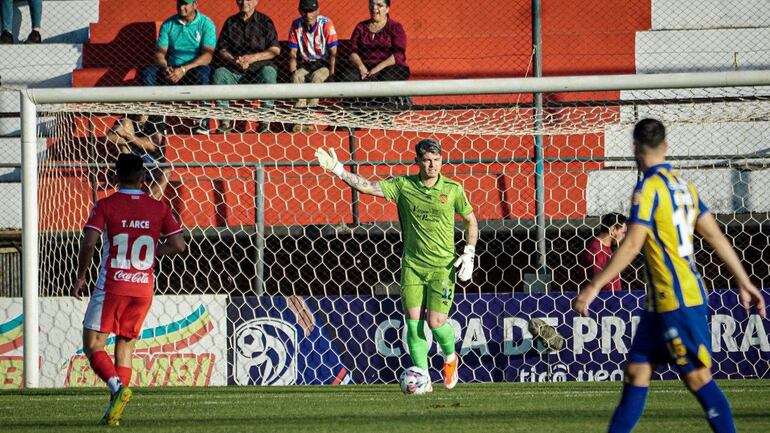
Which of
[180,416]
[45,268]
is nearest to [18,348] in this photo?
[45,268]

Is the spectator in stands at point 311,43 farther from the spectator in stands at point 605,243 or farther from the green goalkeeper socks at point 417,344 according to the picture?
the green goalkeeper socks at point 417,344

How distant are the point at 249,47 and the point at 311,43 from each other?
0.76m

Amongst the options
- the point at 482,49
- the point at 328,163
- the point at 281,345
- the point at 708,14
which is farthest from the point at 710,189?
the point at 328,163

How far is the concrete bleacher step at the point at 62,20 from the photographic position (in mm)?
15422

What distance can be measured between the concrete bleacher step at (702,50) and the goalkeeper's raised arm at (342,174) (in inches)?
252

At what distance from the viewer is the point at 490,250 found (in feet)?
40.6

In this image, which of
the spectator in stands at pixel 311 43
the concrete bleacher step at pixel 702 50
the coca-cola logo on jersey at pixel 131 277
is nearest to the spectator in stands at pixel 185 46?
the spectator in stands at pixel 311 43

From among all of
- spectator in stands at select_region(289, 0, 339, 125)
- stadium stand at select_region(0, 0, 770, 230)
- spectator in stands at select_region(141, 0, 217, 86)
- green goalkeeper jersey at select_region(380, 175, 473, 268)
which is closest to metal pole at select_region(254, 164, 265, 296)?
stadium stand at select_region(0, 0, 770, 230)

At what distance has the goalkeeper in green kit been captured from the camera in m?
8.68

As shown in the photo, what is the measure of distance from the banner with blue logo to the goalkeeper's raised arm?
168cm

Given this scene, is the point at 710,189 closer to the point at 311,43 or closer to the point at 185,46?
the point at 311,43

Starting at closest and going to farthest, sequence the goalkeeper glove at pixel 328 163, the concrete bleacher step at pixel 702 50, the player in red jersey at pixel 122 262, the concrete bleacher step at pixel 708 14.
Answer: the player in red jersey at pixel 122 262, the goalkeeper glove at pixel 328 163, the concrete bleacher step at pixel 702 50, the concrete bleacher step at pixel 708 14

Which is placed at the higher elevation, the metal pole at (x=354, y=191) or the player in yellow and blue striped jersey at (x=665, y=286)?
the metal pole at (x=354, y=191)

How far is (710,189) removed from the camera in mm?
11797
